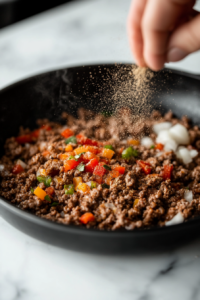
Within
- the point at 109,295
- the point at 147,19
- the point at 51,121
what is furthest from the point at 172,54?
the point at 51,121

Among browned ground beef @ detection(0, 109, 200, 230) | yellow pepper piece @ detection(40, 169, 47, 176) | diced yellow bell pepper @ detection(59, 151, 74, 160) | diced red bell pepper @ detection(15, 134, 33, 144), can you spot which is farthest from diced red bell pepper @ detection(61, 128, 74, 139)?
yellow pepper piece @ detection(40, 169, 47, 176)

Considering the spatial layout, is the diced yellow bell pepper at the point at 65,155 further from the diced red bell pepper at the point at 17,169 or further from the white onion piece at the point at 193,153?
the white onion piece at the point at 193,153

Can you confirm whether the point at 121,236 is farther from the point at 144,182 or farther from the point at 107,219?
the point at 144,182

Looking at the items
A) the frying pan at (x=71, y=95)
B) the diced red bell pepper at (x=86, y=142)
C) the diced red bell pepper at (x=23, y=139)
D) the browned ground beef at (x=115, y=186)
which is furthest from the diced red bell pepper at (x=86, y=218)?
the diced red bell pepper at (x=23, y=139)

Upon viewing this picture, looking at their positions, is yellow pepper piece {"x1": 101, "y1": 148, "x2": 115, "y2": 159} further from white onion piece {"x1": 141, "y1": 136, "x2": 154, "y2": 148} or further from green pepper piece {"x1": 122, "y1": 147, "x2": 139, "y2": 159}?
white onion piece {"x1": 141, "y1": 136, "x2": 154, "y2": 148}

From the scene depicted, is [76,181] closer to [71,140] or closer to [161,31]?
[71,140]

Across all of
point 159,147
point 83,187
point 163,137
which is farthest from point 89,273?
point 163,137
